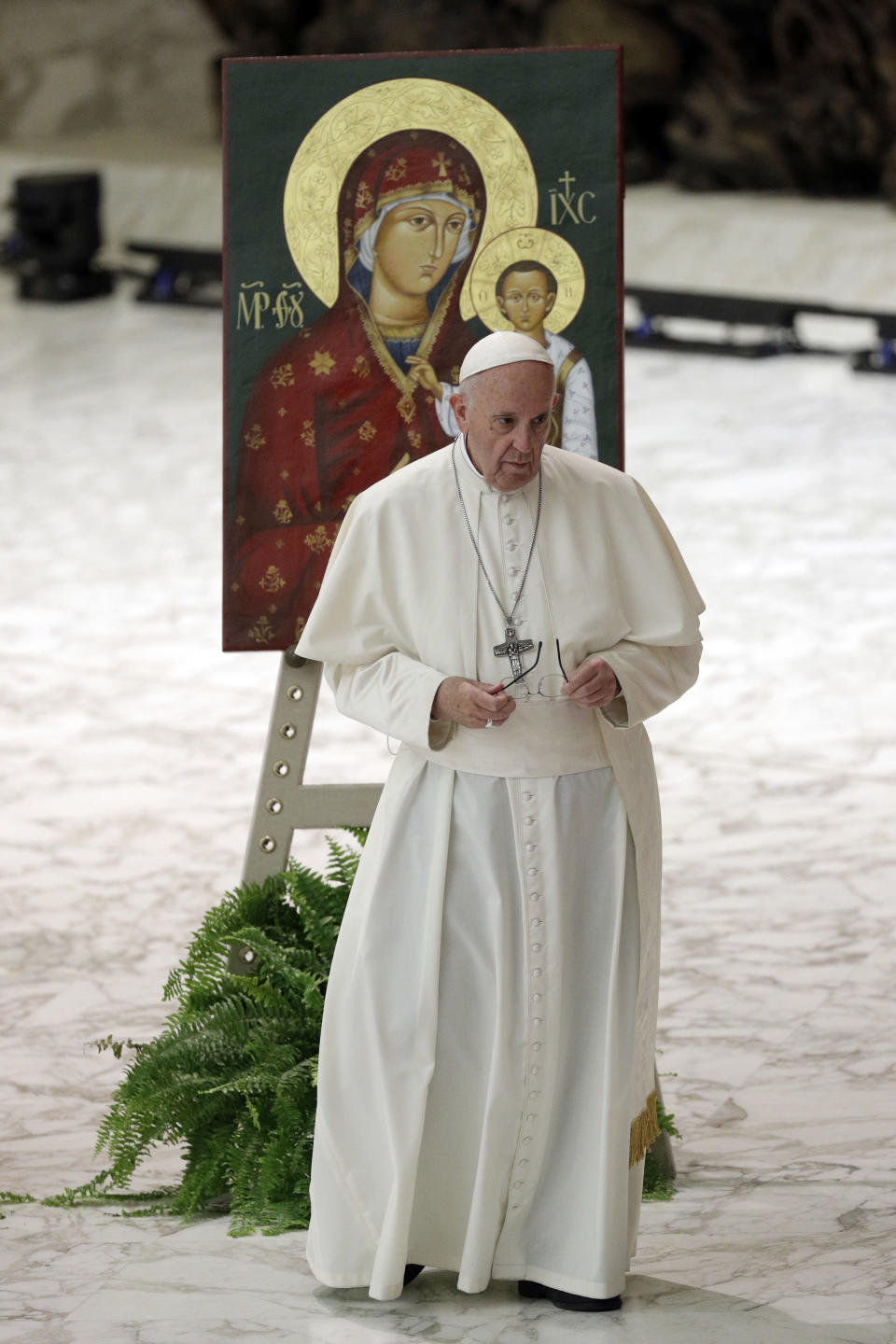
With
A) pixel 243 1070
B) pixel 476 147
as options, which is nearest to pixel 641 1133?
pixel 243 1070

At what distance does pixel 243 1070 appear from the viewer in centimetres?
438

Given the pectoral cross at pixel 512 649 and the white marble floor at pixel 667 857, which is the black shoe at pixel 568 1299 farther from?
the pectoral cross at pixel 512 649

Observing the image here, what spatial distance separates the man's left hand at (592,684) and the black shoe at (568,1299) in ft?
3.46

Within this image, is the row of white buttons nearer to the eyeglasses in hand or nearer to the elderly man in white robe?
the elderly man in white robe

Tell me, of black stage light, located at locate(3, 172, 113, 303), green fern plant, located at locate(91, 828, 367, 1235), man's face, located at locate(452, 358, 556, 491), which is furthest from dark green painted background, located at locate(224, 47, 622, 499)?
black stage light, located at locate(3, 172, 113, 303)

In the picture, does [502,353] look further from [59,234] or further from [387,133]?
[59,234]

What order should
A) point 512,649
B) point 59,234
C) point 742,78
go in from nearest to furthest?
1. point 512,649
2. point 59,234
3. point 742,78

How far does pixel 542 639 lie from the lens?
3.45 metres

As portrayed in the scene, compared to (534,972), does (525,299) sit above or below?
above

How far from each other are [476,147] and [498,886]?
5.35 ft

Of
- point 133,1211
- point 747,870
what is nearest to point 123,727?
point 747,870

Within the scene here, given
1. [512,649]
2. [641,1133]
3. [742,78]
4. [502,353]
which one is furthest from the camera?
[742,78]

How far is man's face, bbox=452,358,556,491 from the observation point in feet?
10.7

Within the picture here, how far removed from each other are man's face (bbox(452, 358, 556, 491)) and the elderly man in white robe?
0.05m
